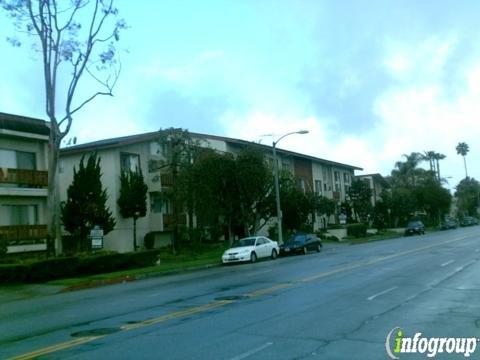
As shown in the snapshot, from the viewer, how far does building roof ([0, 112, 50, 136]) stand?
33.2 metres

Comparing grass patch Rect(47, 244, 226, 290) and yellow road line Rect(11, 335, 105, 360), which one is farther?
grass patch Rect(47, 244, 226, 290)

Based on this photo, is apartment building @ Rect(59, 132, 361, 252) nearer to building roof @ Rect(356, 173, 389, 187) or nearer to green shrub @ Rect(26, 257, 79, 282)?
green shrub @ Rect(26, 257, 79, 282)

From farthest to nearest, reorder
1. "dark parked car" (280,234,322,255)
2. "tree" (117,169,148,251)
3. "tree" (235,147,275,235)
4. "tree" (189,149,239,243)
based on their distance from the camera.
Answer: "tree" (117,169,148,251), "tree" (235,147,275,235), "dark parked car" (280,234,322,255), "tree" (189,149,239,243)

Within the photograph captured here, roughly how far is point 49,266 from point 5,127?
36.7ft

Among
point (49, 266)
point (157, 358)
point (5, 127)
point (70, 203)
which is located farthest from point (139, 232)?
point (157, 358)

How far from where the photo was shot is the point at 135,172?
41.4m

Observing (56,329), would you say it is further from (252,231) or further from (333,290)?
(252,231)

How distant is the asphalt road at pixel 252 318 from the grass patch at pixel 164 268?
14.7 ft

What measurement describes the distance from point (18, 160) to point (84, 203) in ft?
15.1

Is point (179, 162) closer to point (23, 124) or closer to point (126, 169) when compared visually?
point (126, 169)

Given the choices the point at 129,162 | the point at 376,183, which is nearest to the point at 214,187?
the point at 129,162

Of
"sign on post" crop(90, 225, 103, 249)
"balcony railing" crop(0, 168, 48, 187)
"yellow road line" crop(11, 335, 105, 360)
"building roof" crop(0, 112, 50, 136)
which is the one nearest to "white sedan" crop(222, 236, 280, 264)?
"sign on post" crop(90, 225, 103, 249)

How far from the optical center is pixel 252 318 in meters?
11.6

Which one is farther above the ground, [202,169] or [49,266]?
[202,169]
